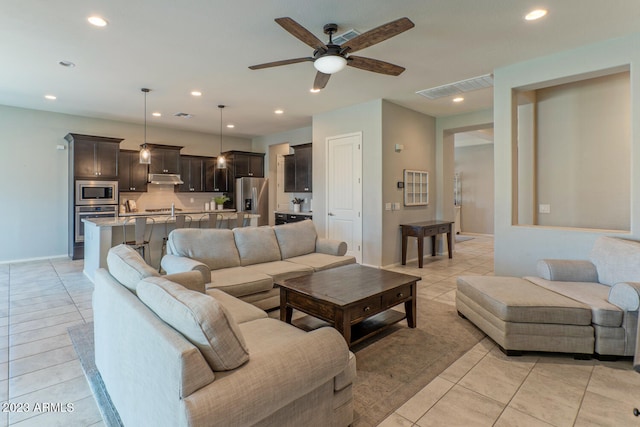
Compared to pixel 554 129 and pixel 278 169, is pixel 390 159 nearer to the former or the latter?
A: pixel 554 129

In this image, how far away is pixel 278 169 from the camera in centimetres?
919

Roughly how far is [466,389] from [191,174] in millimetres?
7532

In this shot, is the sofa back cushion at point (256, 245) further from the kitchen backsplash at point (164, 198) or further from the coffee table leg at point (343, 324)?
the kitchen backsplash at point (164, 198)

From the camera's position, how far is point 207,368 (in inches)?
48.6

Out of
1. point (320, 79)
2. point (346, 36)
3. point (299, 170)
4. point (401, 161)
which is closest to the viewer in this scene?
point (346, 36)

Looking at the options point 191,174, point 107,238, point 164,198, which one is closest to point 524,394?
point 107,238

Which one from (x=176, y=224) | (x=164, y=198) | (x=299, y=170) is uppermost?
(x=299, y=170)

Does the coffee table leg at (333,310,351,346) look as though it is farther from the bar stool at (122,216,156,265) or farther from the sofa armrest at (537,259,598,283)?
the bar stool at (122,216,156,265)

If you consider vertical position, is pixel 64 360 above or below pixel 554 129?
below

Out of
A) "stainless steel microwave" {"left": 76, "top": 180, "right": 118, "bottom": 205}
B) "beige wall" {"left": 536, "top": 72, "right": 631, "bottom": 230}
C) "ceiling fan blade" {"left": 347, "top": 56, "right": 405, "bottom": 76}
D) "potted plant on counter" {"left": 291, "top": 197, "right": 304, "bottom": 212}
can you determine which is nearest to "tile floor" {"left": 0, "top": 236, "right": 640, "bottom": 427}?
"beige wall" {"left": 536, "top": 72, "right": 631, "bottom": 230}

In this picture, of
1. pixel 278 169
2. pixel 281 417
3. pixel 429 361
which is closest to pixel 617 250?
pixel 429 361

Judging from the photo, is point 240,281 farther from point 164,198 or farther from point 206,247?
point 164,198

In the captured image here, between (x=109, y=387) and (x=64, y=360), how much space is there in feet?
3.09

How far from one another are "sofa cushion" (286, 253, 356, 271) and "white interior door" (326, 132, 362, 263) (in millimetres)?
1687
